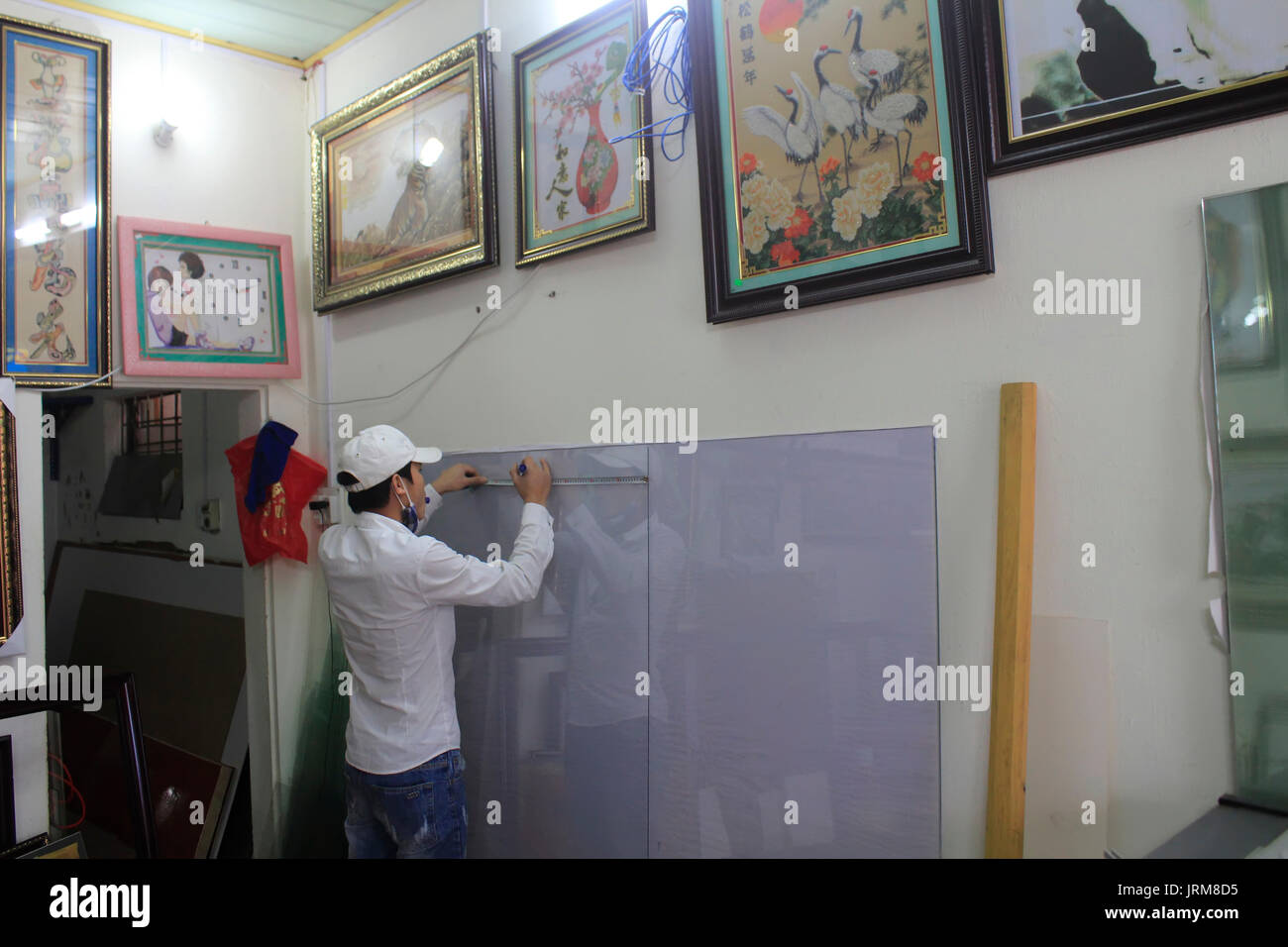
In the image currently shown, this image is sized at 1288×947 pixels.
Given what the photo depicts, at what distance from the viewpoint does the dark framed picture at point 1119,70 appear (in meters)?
1.32

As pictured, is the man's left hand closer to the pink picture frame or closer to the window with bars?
the pink picture frame

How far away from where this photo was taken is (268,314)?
3105 mm

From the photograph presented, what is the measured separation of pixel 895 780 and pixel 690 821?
546 millimetres

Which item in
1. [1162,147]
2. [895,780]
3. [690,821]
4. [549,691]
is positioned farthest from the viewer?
[549,691]

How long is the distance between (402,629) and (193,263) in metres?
1.67

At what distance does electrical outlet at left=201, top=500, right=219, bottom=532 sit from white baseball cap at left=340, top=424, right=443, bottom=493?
183 centimetres

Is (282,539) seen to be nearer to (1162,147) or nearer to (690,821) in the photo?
(690,821)

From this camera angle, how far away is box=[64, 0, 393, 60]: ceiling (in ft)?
9.20

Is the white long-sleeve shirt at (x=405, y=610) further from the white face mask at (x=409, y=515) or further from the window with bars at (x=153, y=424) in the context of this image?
the window with bars at (x=153, y=424)

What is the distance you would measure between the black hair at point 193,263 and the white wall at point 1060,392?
1.63 m

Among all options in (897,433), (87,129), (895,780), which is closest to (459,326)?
(87,129)

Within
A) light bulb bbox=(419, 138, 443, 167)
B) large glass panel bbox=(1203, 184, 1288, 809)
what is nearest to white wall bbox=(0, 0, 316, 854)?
light bulb bbox=(419, 138, 443, 167)

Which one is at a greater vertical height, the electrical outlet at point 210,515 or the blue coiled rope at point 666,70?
the blue coiled rope at point 666,70

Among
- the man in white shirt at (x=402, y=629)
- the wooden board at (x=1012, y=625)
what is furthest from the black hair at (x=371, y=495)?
the wooden board at (x=1012, y=625)
